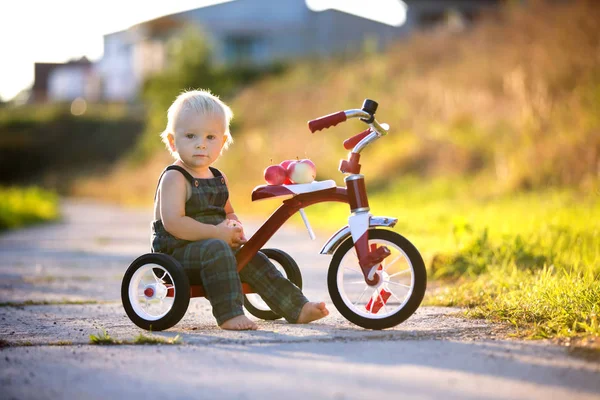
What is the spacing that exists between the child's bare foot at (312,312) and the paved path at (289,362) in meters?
0.05

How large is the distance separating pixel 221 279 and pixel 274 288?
30 cm

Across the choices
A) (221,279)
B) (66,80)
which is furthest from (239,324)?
(66,80)

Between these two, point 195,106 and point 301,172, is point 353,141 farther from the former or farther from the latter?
point 195,106

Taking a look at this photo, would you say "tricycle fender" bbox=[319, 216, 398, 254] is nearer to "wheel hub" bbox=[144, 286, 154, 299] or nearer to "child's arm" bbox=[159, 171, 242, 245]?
"child's arm" bbox=[159, 171, 242, 245]

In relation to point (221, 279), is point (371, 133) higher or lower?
higher

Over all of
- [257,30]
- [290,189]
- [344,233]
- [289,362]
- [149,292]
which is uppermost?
[257,30]

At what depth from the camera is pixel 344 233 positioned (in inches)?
140

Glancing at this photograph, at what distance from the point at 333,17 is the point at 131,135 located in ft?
40.6

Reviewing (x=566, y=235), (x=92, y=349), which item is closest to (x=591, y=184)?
(x=566, y=235)

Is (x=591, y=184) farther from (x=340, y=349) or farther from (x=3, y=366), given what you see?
(x=3, y=366)

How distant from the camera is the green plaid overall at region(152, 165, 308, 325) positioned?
356cm

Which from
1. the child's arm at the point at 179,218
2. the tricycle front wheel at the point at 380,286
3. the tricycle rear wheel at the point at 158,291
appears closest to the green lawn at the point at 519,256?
the tricycle front wheel at the point at 380,286

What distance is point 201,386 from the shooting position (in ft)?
8.08

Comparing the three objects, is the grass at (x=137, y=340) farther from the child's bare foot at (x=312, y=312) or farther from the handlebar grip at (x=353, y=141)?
the handlebar grip at (x=353, y=141)
